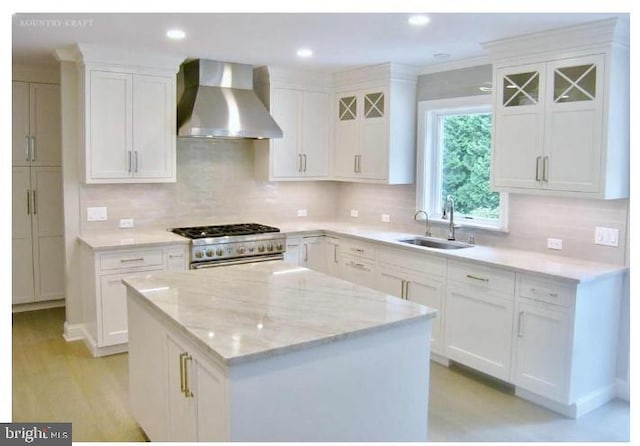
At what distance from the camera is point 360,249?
5199 mm

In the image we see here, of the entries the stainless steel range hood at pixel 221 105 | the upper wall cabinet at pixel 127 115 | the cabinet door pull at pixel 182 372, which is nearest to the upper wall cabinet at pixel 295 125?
the stainless steel range hood at pixel 221 105

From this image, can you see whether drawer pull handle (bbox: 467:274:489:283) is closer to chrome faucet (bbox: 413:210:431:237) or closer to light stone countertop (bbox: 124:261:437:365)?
chrome faucet (bbox: 413:210:431:237)

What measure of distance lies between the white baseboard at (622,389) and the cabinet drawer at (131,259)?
354 cm

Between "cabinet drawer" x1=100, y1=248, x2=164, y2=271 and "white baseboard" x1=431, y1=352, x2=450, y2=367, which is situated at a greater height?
"cabinet drawer" x1=100, y1=248, x2=164, y2=271

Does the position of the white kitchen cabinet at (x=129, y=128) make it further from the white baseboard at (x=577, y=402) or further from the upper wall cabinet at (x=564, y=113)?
the white baseboard at (x=577, y=402)

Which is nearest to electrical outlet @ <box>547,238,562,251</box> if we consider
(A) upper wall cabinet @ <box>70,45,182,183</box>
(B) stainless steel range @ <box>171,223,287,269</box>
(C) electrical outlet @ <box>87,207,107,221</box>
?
(B) stainless steel range @ <box>171,223,287,269</box>

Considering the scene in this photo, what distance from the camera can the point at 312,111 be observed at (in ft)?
19.1

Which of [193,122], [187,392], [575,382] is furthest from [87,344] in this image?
[575,382]

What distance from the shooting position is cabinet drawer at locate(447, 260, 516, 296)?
3894mm

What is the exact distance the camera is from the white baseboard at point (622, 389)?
387 centimetres

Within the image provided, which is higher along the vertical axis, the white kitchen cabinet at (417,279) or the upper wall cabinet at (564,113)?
the upper wall cabinet at (564,113)

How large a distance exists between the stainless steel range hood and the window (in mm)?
1411

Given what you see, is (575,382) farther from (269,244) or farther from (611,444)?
(269,244)

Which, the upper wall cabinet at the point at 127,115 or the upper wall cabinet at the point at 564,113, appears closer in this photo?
the upper wall cabinet at the point at 564,113
